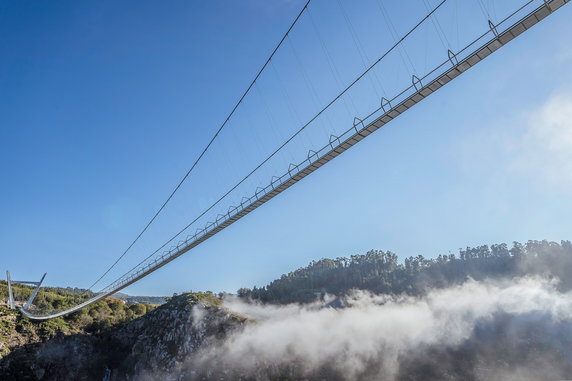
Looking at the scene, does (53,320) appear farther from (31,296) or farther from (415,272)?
(415,272)

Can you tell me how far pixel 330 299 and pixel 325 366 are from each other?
3468cm

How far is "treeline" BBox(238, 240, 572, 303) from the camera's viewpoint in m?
102

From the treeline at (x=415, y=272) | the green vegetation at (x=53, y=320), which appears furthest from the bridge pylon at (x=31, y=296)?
the treeline at (x=415, y=272)

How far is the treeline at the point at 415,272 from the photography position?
102 metres

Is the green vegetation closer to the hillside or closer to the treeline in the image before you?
the hillside

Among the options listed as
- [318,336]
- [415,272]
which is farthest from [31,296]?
[415,272]

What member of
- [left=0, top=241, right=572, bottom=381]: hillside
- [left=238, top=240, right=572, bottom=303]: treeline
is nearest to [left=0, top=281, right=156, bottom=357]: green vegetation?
[left=0, top=241, right=572, bottom=381]: hillside

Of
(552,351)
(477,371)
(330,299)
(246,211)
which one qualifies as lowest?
(552,351)

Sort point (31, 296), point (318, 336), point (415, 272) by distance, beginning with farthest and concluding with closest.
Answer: point (415, 272) → point (318, 336) → point (31, 296)

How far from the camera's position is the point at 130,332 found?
67438mm

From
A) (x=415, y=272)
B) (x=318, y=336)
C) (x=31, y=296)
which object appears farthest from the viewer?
(x=415, y=272)

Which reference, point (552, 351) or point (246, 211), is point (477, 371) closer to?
point (552, 351)

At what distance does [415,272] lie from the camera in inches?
4685

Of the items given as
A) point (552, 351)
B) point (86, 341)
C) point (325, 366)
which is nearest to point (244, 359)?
point (325, 366)
